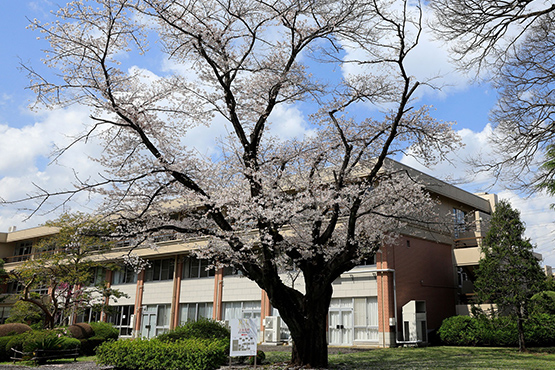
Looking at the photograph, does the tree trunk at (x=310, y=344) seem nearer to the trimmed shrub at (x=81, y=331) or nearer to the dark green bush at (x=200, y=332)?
the dark green bush at (x=200, y=332)

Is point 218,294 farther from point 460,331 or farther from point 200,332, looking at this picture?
point 460,331

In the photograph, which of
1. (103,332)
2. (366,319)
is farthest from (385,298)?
(103,332)

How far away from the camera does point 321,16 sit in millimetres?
13438

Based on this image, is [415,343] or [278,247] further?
[415,343]

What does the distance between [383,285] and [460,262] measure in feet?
19.3

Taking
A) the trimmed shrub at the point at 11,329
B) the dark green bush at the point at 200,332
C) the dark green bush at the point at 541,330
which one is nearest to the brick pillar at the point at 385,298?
Answer: the dark green bush at the point at 541,330

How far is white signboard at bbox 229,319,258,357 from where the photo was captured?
12.0 metres

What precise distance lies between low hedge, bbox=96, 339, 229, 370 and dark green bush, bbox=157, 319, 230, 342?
1.72 m

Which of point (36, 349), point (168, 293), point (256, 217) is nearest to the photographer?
point (256, 217)

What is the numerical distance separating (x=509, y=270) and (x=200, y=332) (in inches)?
468

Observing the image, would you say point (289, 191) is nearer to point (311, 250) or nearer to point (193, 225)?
point (311, 250)

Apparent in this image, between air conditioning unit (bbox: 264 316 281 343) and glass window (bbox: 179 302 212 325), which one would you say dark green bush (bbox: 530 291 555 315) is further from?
glass window (bbox: 179 302 212 325)

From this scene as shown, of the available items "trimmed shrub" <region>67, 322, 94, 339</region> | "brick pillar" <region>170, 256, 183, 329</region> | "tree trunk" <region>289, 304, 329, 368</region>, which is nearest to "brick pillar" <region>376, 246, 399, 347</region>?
"tree trunk" <region>289, 304, 329, 368</region>

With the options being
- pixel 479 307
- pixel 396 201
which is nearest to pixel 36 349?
pixel 396 201
